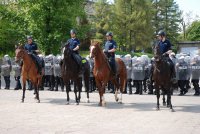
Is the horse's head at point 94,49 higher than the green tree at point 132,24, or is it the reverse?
the green tree at point 132,24

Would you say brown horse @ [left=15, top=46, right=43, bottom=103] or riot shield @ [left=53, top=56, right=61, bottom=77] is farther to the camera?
riot shield @ [left=53, top=56, right=61, bottom=77]

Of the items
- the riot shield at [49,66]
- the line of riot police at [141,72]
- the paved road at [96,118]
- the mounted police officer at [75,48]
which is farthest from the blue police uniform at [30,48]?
the riot shield at [49,66]

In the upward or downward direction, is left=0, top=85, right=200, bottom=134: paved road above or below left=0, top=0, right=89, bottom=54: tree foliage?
below

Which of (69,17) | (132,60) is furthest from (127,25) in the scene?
(132,60)

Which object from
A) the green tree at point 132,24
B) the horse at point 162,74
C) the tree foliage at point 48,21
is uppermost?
the green tree at point 132,24

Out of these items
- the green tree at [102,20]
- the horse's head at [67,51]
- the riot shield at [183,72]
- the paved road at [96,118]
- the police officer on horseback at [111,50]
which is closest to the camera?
the paved road at [96,118]

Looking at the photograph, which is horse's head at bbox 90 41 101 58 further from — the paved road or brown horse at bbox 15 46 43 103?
brown horse at bbox 15 46 43 103

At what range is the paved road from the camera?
35.1ft

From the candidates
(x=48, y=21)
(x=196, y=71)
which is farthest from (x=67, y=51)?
(x=48, y=21)

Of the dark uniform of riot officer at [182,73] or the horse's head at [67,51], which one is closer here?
the horse's head at [67,51]

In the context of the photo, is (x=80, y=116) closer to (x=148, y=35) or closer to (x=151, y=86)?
(x=151, y=86)

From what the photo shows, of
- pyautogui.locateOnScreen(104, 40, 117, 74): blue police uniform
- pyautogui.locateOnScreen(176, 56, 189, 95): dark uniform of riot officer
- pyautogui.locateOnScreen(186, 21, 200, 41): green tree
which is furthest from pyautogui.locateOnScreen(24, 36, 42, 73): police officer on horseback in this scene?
pyautogui.locateOnScreen(186, 21, 200, 41): green tree

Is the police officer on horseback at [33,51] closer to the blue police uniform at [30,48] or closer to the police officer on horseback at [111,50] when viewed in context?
the blue police uniform at [30,48]

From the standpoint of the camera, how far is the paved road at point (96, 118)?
1070cm
